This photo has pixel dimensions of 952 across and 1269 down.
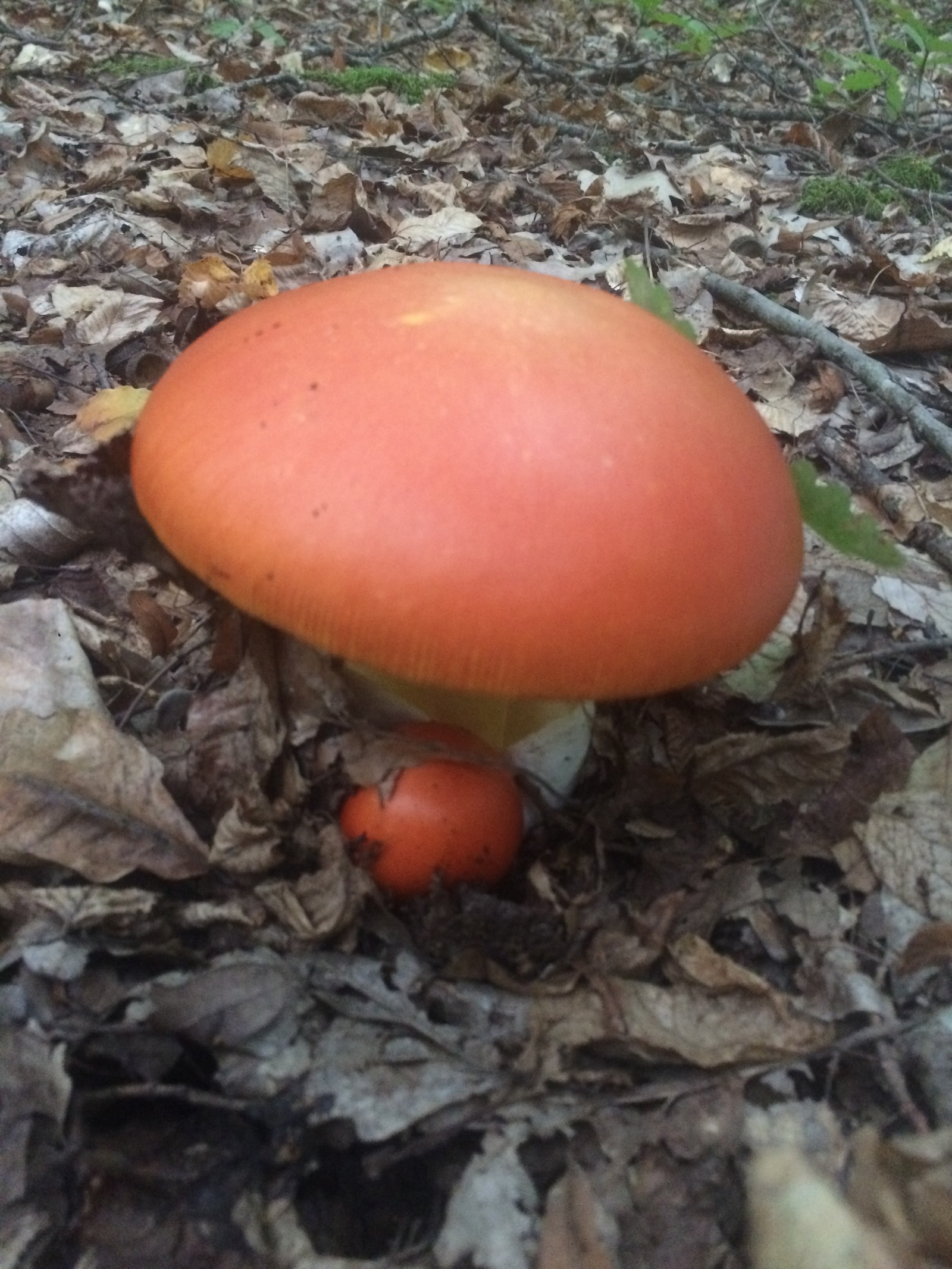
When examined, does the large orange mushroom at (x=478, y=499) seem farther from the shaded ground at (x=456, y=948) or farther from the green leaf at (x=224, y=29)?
the green leaf at (x=224, y=29)

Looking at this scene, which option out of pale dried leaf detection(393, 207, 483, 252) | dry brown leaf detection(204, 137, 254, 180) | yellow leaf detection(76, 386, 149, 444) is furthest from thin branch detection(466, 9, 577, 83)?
yellow leaf detection(76, 386, 149, 444)

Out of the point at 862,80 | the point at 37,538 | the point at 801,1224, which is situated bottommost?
the point at 37,538

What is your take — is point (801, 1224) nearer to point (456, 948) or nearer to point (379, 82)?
point (456, 948)

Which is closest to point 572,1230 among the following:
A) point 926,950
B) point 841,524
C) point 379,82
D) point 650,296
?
point 926,950

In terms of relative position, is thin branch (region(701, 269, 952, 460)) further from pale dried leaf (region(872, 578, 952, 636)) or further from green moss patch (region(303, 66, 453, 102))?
green moss patch (region(303, 66, 453, 102))

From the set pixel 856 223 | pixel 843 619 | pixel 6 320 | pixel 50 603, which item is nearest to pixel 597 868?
pixel 843 619

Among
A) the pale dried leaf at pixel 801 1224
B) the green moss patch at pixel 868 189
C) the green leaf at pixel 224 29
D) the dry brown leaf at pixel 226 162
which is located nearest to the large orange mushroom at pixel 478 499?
the pale dried leaf at pixel 801 1224
